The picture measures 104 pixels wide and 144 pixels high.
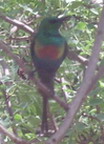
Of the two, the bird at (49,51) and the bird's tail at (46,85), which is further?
the bird at (49,51)

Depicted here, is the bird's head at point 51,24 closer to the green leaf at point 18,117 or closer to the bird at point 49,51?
the bird at point 49,51

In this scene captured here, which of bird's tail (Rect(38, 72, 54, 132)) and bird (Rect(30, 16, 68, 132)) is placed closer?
bird's tail (Rect(38, 72, 54, 132))

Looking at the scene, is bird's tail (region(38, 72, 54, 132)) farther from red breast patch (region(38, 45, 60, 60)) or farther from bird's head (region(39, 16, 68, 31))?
bird's head (region(39, 16, 68, 31))

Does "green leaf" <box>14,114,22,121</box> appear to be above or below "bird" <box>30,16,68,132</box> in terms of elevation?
below

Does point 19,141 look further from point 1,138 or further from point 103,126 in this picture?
point 103,126

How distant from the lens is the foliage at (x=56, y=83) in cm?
209

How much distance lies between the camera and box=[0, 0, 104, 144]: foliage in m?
2.09

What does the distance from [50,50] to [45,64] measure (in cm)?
7

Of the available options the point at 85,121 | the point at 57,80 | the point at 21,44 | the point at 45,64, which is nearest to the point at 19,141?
the point at 45,64

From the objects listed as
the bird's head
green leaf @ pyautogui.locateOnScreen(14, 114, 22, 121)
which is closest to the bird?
the bird's head

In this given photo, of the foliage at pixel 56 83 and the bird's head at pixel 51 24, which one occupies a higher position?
the bird's head at pixel 51 24

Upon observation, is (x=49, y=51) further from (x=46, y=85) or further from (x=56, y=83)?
(x=56, y=83)

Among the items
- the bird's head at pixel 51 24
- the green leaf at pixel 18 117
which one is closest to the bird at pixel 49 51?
the bird's head at pixel 51 24

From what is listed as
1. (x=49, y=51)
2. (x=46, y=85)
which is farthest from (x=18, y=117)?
(x=49, y=51)
